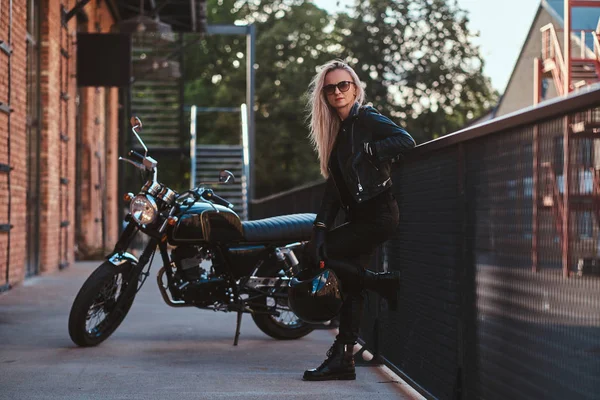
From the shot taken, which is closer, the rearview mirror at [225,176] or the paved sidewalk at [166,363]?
the paved sidewalk at [166,363]

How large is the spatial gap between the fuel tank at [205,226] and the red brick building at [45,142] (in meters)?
4.45

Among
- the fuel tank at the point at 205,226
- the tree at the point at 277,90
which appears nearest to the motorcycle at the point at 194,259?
the fuel tank at the point at 205,226

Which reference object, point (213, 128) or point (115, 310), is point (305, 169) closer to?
point (213, 128)

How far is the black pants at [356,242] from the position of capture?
17.3ft

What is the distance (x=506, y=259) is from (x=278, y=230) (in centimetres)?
364

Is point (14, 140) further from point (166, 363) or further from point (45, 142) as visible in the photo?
point (166, 363)

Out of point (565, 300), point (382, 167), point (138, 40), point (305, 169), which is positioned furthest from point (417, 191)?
point (305, 169)

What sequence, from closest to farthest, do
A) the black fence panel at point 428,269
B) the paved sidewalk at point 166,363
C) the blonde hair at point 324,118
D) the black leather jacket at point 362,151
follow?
the black fence panel at point 428,269
the black leather jacket at point 362,151
the paved sidewalk at point 166,363
the blonde hair at point 324,118

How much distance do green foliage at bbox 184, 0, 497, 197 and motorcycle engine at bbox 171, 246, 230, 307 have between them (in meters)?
39.0

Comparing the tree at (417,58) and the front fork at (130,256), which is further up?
the tree at (417,58)

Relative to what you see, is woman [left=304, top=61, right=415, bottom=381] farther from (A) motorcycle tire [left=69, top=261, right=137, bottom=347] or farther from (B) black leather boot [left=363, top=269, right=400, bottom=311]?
(A) motorcycle tire [left=69, top=261, right=137, bottom=347]

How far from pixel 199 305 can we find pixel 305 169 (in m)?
42.8

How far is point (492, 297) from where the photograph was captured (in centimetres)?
382

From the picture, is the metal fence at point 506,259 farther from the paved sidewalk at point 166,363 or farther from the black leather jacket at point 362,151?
the paved sidewalk at point 166,363
